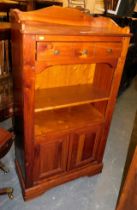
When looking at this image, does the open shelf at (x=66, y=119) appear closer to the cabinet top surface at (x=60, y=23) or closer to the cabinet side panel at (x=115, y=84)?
the cabinet side panel at (x=115, y=84)

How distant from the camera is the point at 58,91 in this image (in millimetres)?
1562

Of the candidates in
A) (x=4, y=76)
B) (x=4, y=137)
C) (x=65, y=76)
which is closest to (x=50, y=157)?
(x=4, y=137)

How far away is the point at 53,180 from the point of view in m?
1.60

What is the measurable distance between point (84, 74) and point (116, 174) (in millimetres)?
1012

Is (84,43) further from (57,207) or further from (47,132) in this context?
(57,207)

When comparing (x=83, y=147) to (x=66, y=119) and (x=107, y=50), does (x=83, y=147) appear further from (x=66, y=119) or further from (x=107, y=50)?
(x=107, y=50)

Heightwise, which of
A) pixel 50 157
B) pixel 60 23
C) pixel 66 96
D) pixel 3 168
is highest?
→ pixel 60 23

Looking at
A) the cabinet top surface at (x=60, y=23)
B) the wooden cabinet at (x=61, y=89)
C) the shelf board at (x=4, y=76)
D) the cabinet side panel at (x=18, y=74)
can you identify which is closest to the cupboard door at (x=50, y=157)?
the wooden cabinet at (x=61, y=89)

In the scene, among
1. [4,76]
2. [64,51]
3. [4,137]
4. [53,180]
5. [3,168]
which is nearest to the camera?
[64,51]

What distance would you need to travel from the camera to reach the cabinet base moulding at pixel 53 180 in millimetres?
1542

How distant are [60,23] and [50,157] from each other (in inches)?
38.0

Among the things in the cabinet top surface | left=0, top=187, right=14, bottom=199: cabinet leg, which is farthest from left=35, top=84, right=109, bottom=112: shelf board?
left=0, top=187, right=14, bottom=199: cabinet leg

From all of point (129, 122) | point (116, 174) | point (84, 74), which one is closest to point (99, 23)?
point (84, 74)

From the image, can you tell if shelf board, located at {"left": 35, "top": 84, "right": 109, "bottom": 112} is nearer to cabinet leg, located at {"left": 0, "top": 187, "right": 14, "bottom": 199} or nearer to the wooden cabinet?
the wooden cabinet
